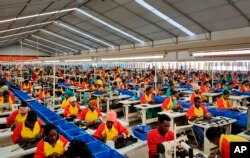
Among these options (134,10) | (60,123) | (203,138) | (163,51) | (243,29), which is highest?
(134,10)

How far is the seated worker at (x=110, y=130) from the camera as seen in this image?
4594 mm

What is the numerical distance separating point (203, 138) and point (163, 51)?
7.98 ft

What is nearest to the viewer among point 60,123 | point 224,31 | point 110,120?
point 110,120

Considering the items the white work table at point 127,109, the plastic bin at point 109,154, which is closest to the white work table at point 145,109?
the white work table at point 127,109

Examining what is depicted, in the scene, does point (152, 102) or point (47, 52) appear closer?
point (152, 102)

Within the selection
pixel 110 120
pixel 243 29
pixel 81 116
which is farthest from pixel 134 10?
pixel 110 120

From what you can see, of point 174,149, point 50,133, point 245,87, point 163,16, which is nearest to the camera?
point 174,149

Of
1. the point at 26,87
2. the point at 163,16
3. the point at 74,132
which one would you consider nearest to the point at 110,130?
the point at 74,132

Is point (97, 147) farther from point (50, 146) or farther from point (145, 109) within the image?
point (145, 109)

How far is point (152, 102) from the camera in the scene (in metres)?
8.76

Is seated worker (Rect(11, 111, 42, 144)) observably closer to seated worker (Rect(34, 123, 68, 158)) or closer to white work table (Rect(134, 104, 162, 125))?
seated worker (Rect(34, 123, 68, 158))

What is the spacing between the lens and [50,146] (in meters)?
3.87

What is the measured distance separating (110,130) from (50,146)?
1.27 meters

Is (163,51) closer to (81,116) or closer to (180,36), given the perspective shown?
(81,116)
